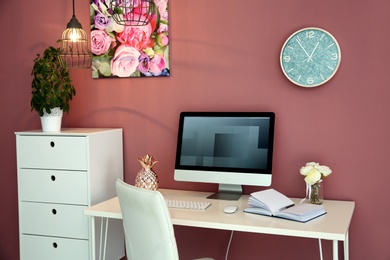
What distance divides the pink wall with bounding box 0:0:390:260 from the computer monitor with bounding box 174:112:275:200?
18 cm

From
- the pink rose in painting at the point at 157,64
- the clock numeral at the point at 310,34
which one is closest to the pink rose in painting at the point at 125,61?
the pink rose in painting at the point at 157,64

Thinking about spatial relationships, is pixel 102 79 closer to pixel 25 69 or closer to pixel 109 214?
pixel 25 69

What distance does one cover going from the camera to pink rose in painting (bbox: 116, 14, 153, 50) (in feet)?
10.5

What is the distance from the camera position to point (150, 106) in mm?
3256

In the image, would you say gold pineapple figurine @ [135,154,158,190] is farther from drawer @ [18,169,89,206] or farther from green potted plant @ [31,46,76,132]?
green potted plant @ [31,46,76,132]

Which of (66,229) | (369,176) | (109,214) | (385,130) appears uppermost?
(385,130)

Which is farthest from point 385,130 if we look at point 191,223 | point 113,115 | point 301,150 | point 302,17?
point 113,115

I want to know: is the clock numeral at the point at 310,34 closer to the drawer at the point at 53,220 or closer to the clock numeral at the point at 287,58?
the clock numeral at the point at 287,58

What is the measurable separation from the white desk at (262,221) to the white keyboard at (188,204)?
38 millimetres

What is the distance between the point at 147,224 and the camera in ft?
7.03

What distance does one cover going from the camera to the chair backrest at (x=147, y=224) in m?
2.08

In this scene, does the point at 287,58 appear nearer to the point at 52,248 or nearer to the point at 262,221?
the point at 262,221

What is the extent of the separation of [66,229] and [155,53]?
1.20 meters

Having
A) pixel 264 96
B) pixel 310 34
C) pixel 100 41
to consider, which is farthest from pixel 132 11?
pixel 310 34
